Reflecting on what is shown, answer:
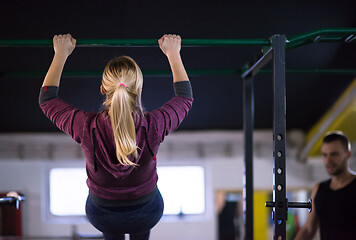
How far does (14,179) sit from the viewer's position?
17.4 ft

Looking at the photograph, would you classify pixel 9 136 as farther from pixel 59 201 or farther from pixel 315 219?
pixel 315 219

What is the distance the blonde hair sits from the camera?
4.11ft

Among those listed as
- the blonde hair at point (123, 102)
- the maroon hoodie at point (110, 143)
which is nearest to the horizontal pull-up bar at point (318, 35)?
the maroon hoodie at point (110, 143)

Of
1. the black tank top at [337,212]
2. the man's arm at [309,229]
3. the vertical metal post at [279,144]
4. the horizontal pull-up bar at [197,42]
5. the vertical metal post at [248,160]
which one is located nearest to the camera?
the vertical metal post at [279,144]

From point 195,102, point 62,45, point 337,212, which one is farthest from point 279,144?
point 195,102

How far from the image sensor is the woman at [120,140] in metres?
1.27

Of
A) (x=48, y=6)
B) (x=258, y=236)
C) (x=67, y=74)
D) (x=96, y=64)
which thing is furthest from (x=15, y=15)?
(x=258, y=236)

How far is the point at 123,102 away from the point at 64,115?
237mm

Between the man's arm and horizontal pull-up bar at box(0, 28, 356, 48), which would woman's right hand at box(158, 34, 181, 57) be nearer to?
horizontal pull-up bar at box(0, 28, 356, 48)

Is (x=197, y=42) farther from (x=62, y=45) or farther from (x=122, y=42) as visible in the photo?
(x=62, y=45)

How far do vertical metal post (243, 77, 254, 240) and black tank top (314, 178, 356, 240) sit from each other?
63 centimetres

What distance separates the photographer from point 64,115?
52.1 inches

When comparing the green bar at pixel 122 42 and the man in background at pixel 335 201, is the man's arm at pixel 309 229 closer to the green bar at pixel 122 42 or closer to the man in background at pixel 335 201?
the man in background at pixel 335 201

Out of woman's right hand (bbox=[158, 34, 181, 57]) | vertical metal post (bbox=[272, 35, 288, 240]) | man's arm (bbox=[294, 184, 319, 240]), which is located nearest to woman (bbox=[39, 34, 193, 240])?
woman's right hand (bbox=[158, 34, 181, 57])
